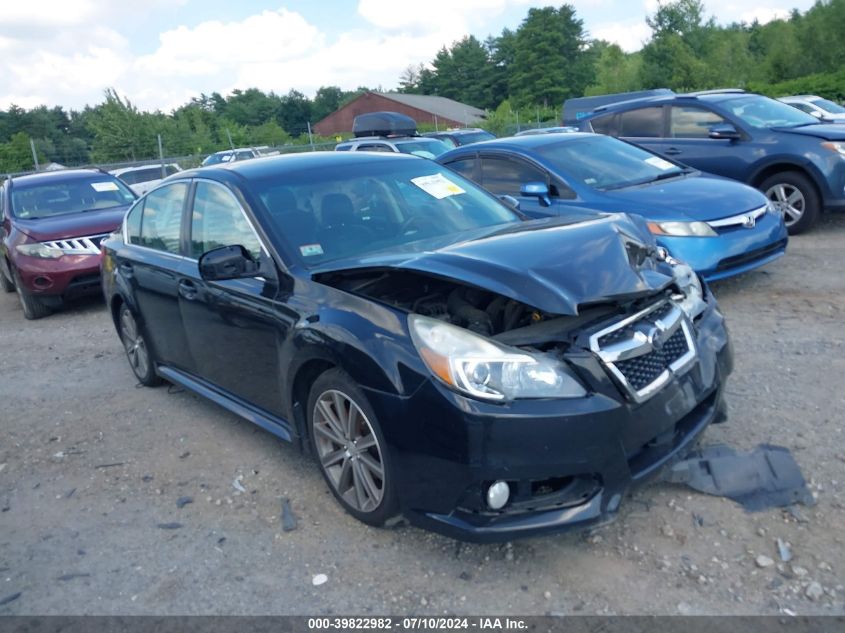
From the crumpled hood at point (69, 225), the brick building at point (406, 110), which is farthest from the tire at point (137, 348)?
the brick building at point (406, 110)

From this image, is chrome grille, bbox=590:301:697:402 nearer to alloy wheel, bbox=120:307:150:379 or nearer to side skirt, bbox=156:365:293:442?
side skirt, bbox=156:365:293:442

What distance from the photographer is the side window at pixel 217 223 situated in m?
3.97

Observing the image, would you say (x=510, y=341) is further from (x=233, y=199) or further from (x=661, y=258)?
(x=233, y=199)

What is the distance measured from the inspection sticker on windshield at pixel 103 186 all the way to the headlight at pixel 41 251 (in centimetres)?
151

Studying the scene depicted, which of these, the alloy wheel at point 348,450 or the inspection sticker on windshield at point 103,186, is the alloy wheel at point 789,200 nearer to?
the alloy wheel at point 348,450

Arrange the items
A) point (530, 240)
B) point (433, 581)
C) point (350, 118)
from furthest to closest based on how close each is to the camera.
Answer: point (350, 118) < point (530, 240) < point (433, 581)

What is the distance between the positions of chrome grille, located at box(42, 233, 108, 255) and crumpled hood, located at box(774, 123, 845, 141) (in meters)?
7.91

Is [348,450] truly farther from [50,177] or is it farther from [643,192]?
[50,177]

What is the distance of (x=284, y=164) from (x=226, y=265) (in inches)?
38.8

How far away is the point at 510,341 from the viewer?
2902 mm

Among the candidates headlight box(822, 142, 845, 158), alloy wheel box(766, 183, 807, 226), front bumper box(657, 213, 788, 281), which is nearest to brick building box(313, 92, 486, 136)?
alloy wheel box(766, 183, 807, 226)

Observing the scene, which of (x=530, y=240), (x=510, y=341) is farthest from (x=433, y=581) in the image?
(x=530, y=240)

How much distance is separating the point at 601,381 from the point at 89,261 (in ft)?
23.1

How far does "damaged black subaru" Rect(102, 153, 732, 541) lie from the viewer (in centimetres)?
275
